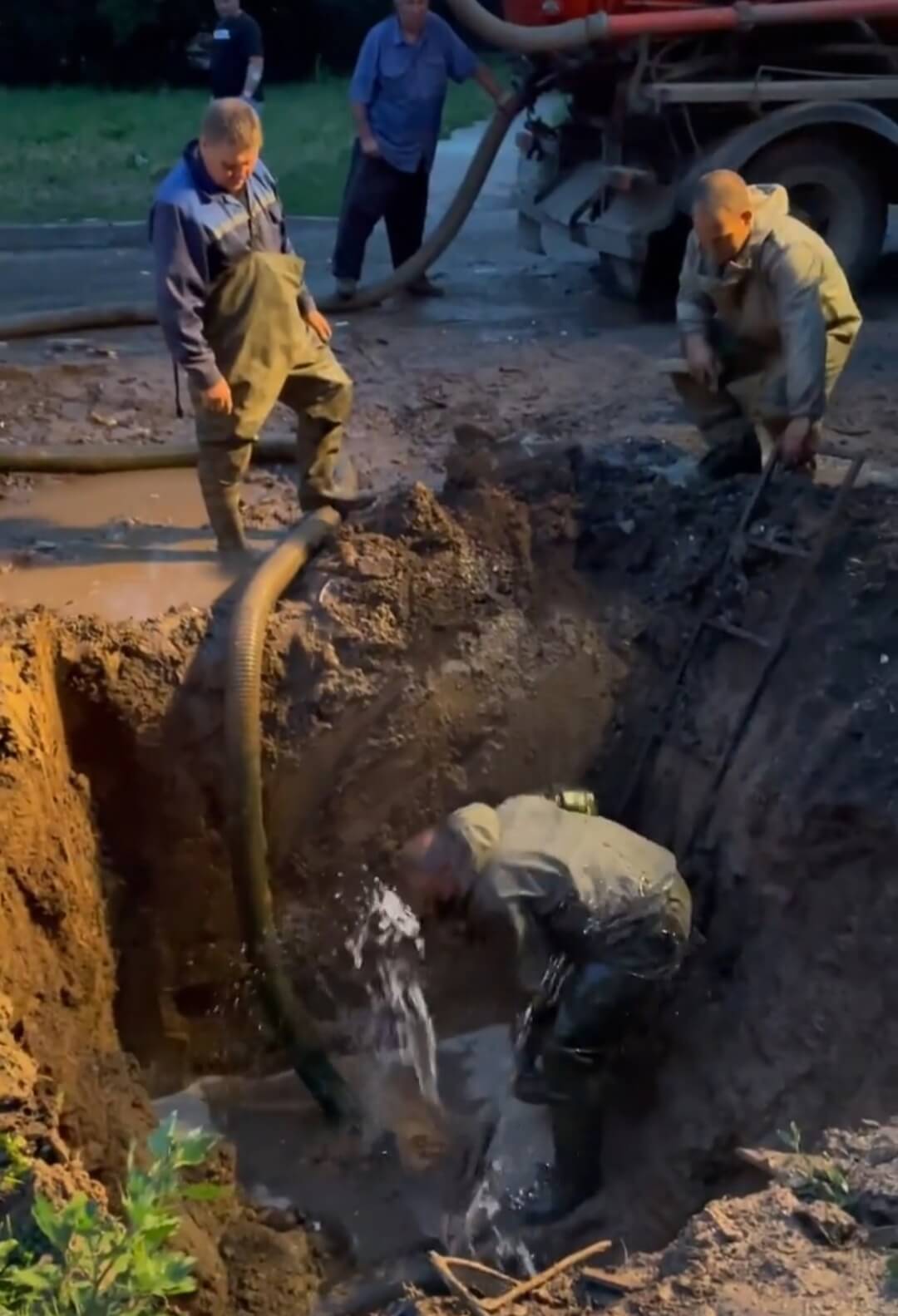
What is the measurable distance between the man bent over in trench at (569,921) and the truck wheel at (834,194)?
571 centimetres

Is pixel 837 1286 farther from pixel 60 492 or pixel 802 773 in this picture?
pixel 60 492

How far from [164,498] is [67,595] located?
1086mm

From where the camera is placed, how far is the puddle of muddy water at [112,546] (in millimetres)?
5945

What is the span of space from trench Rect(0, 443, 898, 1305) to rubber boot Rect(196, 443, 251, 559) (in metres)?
0.36

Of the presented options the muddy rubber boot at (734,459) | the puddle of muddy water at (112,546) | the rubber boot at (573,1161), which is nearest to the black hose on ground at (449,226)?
the puddle of muddy water at (112,546)

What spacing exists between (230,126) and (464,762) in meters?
2.40

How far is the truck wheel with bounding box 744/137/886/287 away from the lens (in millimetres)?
9625

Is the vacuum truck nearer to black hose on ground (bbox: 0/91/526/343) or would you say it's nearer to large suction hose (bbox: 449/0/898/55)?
large suction hose (bbox: 449/0/898/55)

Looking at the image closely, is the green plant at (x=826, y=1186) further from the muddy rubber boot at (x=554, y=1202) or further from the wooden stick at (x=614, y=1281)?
the muddy rubber boot at (x=554, y=1202)

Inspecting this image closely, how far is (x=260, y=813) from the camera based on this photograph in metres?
5.63

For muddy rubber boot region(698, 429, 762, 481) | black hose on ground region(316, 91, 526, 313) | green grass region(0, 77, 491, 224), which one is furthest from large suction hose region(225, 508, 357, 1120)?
green grass region(0, 77, 491, 224)

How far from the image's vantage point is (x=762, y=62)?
30.9 ft

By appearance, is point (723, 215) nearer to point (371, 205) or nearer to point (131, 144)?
point (371, 205)

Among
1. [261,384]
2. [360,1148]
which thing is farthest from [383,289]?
[360,1148]
